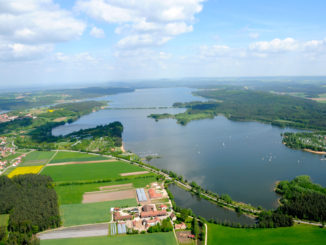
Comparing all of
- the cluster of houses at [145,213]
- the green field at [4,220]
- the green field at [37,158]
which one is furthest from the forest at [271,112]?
the green field at [4,220]

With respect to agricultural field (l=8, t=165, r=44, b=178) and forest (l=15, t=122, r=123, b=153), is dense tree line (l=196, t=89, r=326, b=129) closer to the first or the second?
forest (l=15, t=122, r=123, b=153)

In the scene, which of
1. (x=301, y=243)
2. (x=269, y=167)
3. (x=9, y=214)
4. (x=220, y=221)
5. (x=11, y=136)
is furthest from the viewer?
(x=11, y=136)

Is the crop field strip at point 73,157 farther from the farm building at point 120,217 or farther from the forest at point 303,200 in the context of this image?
the forest at point 303,200

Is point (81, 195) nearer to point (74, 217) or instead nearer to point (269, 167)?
point (74, 217)

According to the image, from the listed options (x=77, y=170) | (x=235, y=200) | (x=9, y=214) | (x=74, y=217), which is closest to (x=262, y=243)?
(x=235, y=200)

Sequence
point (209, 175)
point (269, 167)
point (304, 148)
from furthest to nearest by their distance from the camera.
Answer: point (304, 148), point (269, 167), point (209, 175)

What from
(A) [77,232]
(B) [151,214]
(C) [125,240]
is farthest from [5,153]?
(C) [125,240]

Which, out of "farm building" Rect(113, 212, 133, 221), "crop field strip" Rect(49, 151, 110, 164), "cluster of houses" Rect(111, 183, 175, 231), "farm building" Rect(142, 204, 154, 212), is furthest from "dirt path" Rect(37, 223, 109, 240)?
"crop field strip" Rect(49, 151, 110, 164)
